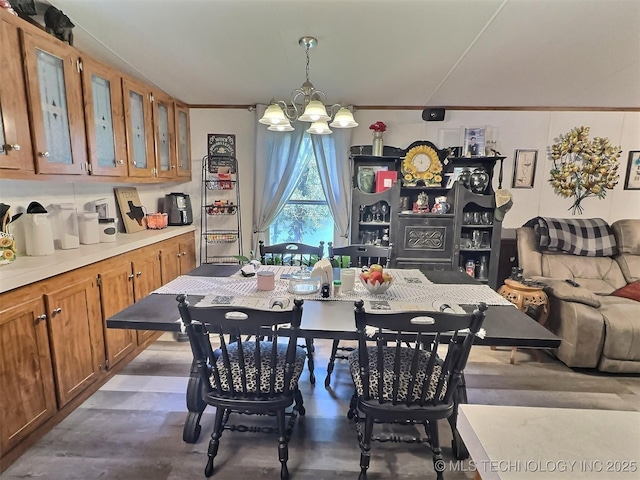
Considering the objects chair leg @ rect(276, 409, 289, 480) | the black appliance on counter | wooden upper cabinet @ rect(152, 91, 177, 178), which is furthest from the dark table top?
the black appliance on counter

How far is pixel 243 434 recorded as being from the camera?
1.91m

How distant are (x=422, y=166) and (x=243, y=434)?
3.00 m

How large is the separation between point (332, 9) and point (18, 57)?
1.69m

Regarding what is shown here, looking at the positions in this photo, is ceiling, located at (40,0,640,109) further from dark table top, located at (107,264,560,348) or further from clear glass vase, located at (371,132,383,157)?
dark table top, located at (107,264,560,348)

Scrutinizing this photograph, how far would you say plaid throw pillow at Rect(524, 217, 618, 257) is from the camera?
3.31m

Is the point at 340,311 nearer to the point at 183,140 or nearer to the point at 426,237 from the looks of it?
the point at 426,237

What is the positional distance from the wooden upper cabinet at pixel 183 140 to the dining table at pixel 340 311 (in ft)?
6.00

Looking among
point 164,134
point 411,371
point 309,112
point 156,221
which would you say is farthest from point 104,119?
point 411,371

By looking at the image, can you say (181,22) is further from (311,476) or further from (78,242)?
(311,476)

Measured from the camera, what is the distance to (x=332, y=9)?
5.90 ft

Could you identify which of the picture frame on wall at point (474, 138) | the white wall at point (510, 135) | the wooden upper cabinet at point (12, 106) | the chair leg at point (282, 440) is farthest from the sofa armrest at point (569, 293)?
the wooden upper cabinet at point (12, 106)

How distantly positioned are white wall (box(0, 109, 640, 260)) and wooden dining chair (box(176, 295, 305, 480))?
102 inches

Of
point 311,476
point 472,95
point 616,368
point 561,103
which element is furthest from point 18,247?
point 561,103

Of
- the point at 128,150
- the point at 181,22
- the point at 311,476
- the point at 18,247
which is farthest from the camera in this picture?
the point at 128,150
